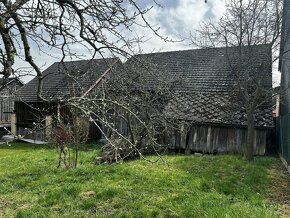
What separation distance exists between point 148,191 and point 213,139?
8.69 m

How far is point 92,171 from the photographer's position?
959 cm

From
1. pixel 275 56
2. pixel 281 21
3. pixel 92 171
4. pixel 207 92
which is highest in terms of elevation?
pixel 281 21

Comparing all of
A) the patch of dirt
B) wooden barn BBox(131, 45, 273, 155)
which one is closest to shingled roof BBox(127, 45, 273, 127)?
wooden barn BBox(131, 45, 273, 155)

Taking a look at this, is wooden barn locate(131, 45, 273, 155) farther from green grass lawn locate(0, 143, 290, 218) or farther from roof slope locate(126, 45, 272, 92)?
green grass lawn locate(0, 143, 290, 218)

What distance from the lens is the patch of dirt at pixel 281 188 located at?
244 inches

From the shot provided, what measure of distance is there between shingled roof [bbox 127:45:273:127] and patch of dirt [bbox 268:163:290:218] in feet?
13.8

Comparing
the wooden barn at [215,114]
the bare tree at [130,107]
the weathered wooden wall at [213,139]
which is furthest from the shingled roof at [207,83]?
the bare tree at [130,107]

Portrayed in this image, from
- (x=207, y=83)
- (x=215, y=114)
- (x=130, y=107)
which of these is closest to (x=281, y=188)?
(x=130, y=107)

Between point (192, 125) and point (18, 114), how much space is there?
1518 centimetres

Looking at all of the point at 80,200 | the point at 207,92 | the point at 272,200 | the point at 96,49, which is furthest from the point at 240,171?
the point at 207,92

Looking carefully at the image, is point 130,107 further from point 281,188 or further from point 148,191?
point 281,188

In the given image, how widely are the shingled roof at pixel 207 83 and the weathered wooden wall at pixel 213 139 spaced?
486mm

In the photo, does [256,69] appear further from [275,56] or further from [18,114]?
[18,114]

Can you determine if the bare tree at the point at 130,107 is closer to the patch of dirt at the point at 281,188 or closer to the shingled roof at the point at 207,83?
the shingled roof at the point at 207,83
